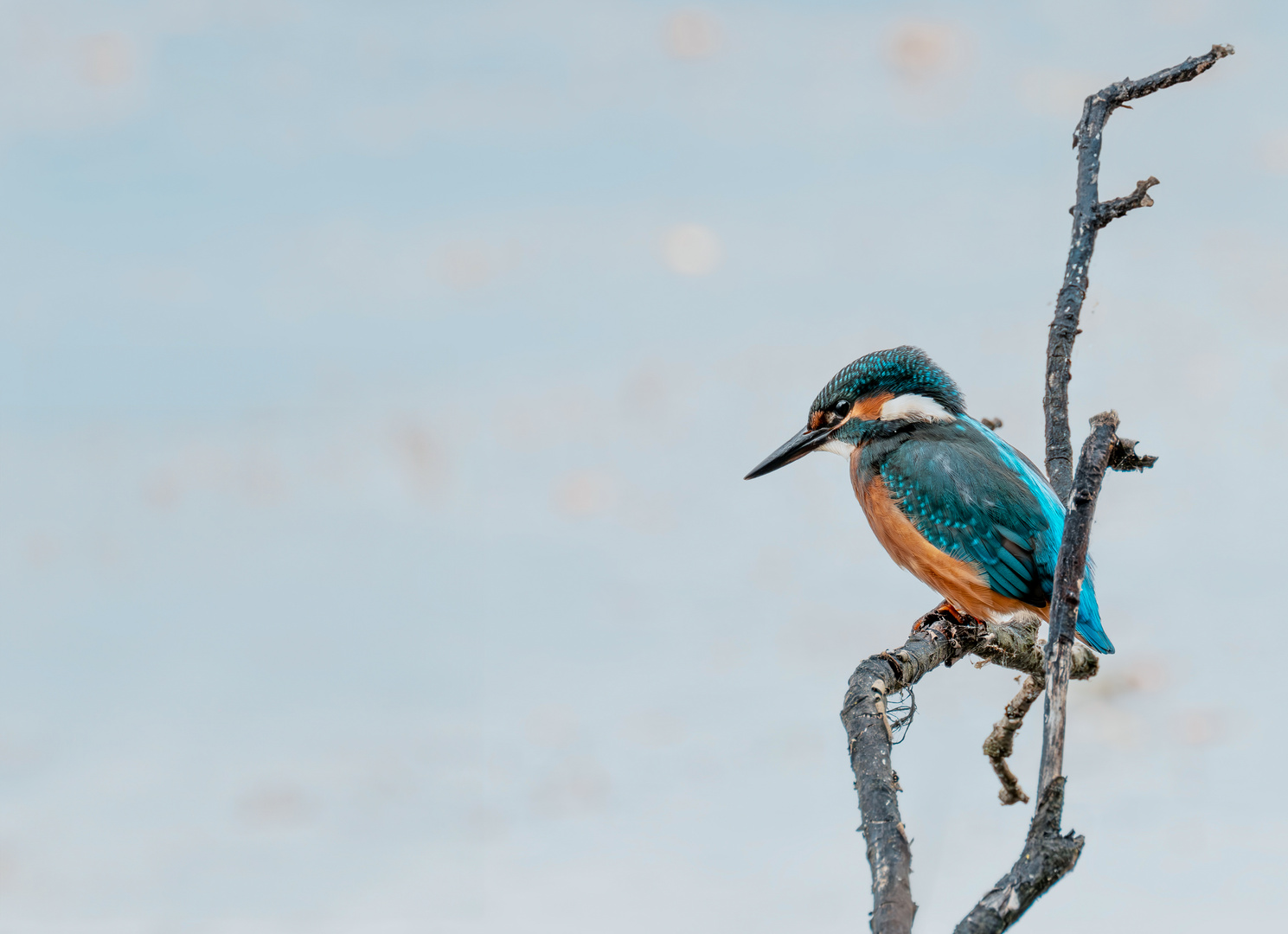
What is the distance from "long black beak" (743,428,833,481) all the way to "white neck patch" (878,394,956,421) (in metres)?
0.27

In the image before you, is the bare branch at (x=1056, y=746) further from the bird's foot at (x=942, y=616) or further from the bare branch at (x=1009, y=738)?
the bare branch at (x=1009, y=738)

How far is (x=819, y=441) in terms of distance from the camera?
4703 mm

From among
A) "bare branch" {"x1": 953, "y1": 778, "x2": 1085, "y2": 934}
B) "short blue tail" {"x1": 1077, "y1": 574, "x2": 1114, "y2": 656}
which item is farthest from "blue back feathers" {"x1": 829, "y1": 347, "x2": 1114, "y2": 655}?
"bare branch" {"x1": 953, "y1": 778, "x2": 1085, "y2": 934}

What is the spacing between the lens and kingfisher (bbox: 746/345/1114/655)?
13.7 ft

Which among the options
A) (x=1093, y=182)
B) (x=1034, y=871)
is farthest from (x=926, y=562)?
(x=1034, y=871)

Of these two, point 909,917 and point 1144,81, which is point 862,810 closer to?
point 909,917

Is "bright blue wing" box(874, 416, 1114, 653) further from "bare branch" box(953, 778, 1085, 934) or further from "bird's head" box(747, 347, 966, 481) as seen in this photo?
"bare branch" box(953, 778, 1085, 934)

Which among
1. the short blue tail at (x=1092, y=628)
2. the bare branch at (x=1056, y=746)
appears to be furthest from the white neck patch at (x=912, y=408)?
the bare branch at (x=1056, y=746)

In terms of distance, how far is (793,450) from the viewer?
4.68 meters

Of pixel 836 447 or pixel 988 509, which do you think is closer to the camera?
pixel 988 509

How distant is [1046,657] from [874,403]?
2.39m

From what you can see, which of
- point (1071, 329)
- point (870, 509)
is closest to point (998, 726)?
point (870, 509)

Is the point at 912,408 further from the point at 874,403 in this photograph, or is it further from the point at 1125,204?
the point at 1125,204

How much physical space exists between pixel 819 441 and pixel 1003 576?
99cm
